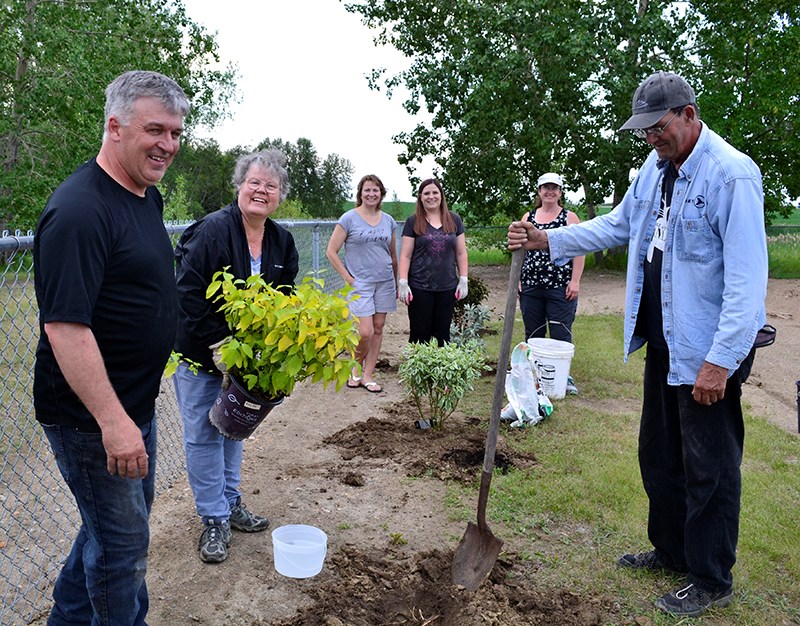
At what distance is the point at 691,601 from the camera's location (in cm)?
310

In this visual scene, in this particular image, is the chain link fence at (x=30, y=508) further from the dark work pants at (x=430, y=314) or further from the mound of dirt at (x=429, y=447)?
the dark work pants at (x=430, y=314)

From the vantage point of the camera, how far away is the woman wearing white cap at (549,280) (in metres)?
6.27

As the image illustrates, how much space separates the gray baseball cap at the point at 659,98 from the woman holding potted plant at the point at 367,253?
12.9 feet

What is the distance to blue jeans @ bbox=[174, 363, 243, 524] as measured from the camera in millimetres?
3404

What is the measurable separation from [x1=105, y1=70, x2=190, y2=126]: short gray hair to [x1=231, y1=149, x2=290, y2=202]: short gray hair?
43.8 inches

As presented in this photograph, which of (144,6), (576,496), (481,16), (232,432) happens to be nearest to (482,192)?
(481,16)

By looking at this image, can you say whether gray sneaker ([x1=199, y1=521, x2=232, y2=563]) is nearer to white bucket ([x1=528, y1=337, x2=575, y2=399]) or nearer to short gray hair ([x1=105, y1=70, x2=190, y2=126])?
short gray hair ([x1=105, y1=70, x2=190, y2=126])

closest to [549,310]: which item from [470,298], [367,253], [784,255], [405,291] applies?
[405,291]

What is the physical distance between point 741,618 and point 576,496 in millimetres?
1316

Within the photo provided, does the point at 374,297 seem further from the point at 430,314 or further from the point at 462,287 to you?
the point at 462,287

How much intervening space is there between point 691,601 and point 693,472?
589 mm

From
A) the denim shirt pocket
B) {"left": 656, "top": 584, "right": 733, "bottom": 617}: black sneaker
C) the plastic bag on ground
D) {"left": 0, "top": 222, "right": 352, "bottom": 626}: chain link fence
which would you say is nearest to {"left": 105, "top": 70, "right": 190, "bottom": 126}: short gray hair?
{"left": 0, "top": 222, "right": 352, "bottom": 626}: chain link fence

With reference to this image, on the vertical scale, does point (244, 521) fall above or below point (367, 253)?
below

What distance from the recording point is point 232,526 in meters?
3.86
